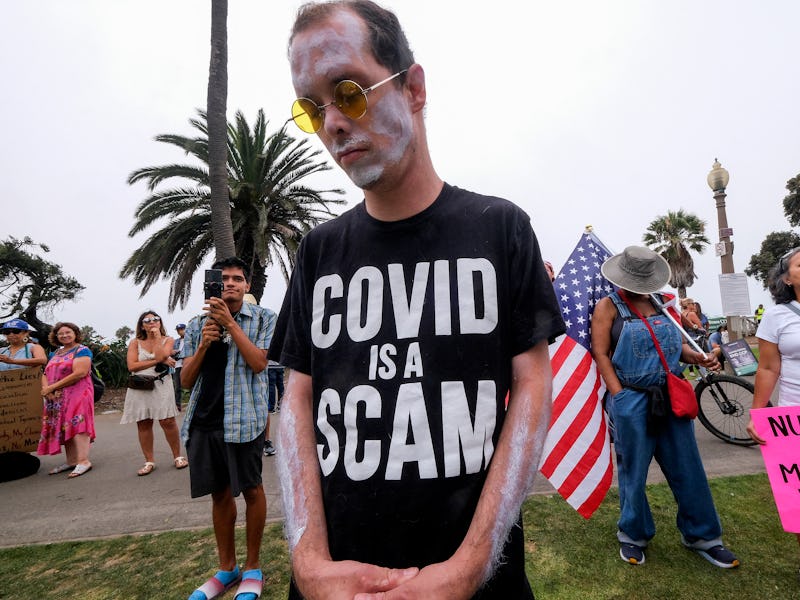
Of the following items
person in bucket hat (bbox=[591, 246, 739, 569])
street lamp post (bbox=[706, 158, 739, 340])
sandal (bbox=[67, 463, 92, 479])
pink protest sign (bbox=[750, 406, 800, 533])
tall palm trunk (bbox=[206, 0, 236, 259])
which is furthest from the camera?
street lamp post (bbox=[706, 158, 739, 340])

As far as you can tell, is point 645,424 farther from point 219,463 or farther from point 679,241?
point 679,241

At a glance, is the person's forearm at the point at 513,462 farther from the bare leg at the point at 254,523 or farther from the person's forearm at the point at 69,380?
the person's forearm at the point at 69,380

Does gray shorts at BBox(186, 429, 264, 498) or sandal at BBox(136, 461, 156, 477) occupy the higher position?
gray shorts at BBox(186, 429, 264, 498)

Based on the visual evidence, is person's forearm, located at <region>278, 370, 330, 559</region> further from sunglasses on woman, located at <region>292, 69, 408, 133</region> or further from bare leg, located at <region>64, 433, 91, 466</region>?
bare leg, located at <region>64, 433, 91, 466</region>

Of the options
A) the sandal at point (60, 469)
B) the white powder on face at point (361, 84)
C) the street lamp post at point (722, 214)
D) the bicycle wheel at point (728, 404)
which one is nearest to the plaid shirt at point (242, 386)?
the white powder on face at point (361, 84)

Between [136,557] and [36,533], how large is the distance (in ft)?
5.02

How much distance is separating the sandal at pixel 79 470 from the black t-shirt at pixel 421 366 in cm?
655

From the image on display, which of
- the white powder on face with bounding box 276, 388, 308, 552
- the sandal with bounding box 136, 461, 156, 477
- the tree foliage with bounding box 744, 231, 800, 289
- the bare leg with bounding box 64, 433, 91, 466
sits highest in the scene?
the tree foliage with bounding box 744, 231, 800, 289

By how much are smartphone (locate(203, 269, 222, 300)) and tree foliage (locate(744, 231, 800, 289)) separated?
42075mm

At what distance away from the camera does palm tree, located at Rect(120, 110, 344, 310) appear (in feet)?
47.7

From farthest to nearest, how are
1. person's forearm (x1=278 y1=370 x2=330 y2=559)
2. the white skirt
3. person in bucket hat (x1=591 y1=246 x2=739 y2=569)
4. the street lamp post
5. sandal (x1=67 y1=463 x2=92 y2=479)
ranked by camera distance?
the street lamp post → sandal (x1=67 y1=463 x2=92 y2=479) → the white skirt → person in bucket hat (x1=591 y1=246 x2=739 y2=569) → person's forearm (x1=278 y1=370 x2=330 y2=559)

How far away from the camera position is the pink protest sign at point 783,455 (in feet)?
8.54

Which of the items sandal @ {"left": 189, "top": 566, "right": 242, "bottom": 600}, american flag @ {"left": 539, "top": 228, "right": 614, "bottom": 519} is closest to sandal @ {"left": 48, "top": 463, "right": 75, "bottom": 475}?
sandal @ {"left": 189, "top": 566, "right": 242, "bottom": 600}

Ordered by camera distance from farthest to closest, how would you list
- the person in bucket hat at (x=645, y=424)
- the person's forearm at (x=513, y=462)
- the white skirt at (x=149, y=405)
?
the white skirt at (x=149, y=405), the person in bucket hat at (x=645, y=424), the person's forearm at (x=513, y=462)
